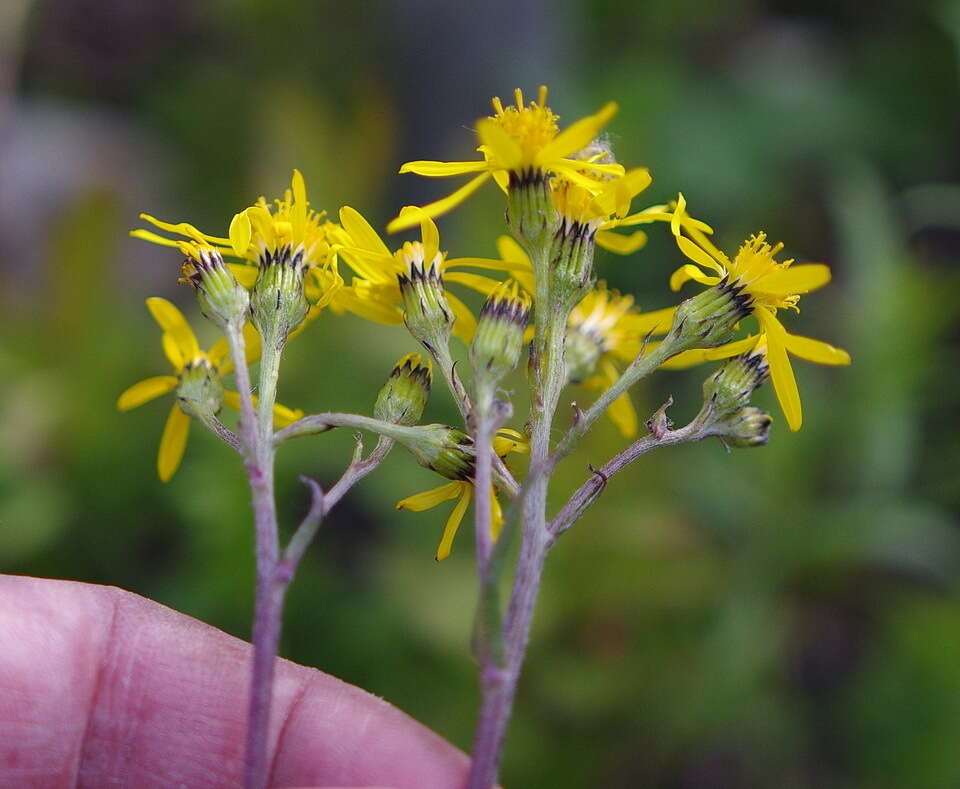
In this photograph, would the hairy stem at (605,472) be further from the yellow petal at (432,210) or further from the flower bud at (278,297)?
the flower bud at (278,297)

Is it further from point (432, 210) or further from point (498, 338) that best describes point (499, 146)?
point (498, 338)

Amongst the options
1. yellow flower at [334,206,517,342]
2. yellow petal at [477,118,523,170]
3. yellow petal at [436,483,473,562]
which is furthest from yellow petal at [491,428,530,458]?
yellow petal at [477,118,523,170]

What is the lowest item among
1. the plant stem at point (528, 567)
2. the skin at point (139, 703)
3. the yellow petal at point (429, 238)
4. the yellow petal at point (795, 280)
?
the skin at point (139, 703)

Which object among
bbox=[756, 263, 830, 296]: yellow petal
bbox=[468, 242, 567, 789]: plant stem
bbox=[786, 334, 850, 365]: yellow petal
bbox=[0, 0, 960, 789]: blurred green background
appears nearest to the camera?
bbox=[468, 242, 567, 789]: plant stem

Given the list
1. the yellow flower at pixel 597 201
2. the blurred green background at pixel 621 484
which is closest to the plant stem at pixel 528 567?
the yellow flower at pixel 597 201

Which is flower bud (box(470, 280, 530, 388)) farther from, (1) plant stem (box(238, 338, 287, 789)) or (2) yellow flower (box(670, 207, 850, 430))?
(1) plant stem (box(238, 338, 287, 789))

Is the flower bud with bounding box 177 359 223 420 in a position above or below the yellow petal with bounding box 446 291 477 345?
below

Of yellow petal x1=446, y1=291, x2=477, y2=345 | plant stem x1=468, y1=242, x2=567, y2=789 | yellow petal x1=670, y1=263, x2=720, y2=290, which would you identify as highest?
yellow petal x1=670, y1=263, x2=720, y2=290
